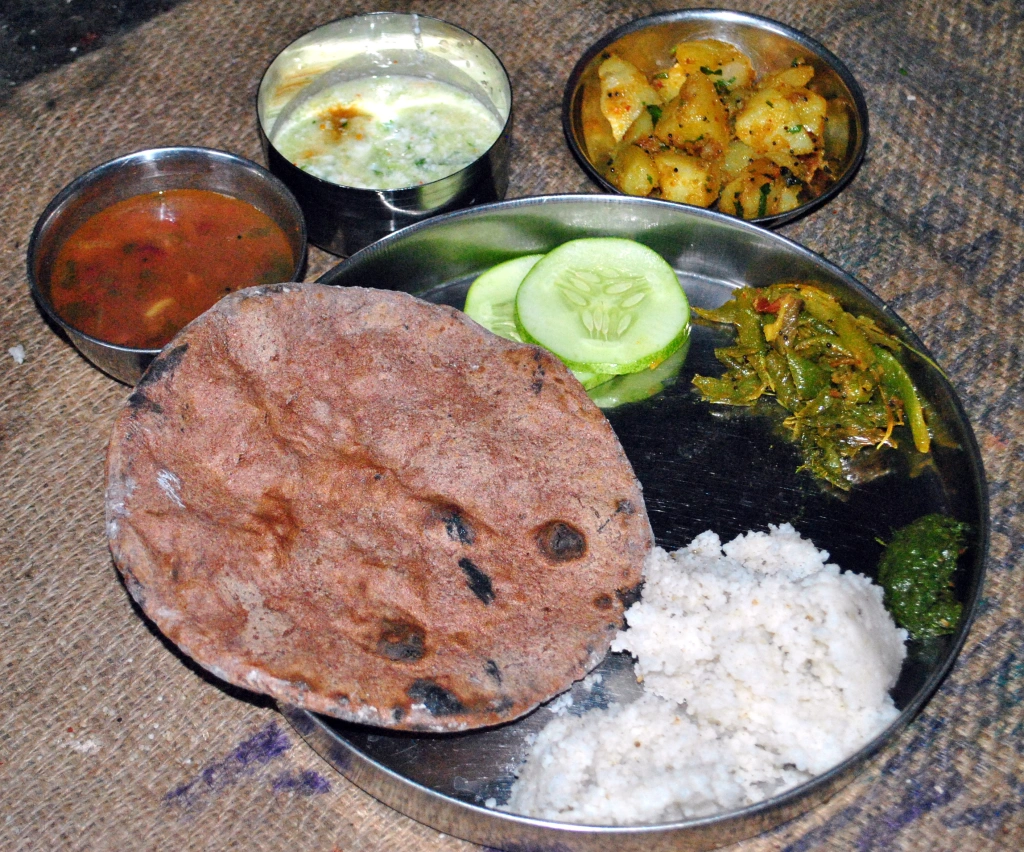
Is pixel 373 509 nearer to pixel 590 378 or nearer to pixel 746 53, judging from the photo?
pixel 590 378

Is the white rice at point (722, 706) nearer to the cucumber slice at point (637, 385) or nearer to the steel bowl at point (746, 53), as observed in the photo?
the cucumber slice at point (637, 385)

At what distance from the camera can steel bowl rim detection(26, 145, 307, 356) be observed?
311 centimetres

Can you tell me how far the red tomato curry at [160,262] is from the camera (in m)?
3.24

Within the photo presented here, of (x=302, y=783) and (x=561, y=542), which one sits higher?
(x=561, y=542)

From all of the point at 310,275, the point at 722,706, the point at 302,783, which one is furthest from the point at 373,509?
the point at 310,275

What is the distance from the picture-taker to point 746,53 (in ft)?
13.4

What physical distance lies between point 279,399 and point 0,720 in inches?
46.6

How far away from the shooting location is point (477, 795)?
258 cm

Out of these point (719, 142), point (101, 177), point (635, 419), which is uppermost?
point (101, 177)

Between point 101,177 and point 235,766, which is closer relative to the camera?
point 235,766

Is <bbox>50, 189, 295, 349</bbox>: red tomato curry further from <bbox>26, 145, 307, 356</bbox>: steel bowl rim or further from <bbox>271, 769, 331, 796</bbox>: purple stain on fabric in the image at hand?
<bbox>271, 769, 331, 796</bbox>: purple stain on fabric

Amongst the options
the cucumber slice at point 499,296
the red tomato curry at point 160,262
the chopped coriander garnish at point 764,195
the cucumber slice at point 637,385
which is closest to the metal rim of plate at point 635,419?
the cucumber slice at point 637,385

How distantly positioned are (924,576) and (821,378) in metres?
0.71

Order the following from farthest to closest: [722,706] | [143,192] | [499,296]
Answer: [143,192], [499,296], [722,706]
